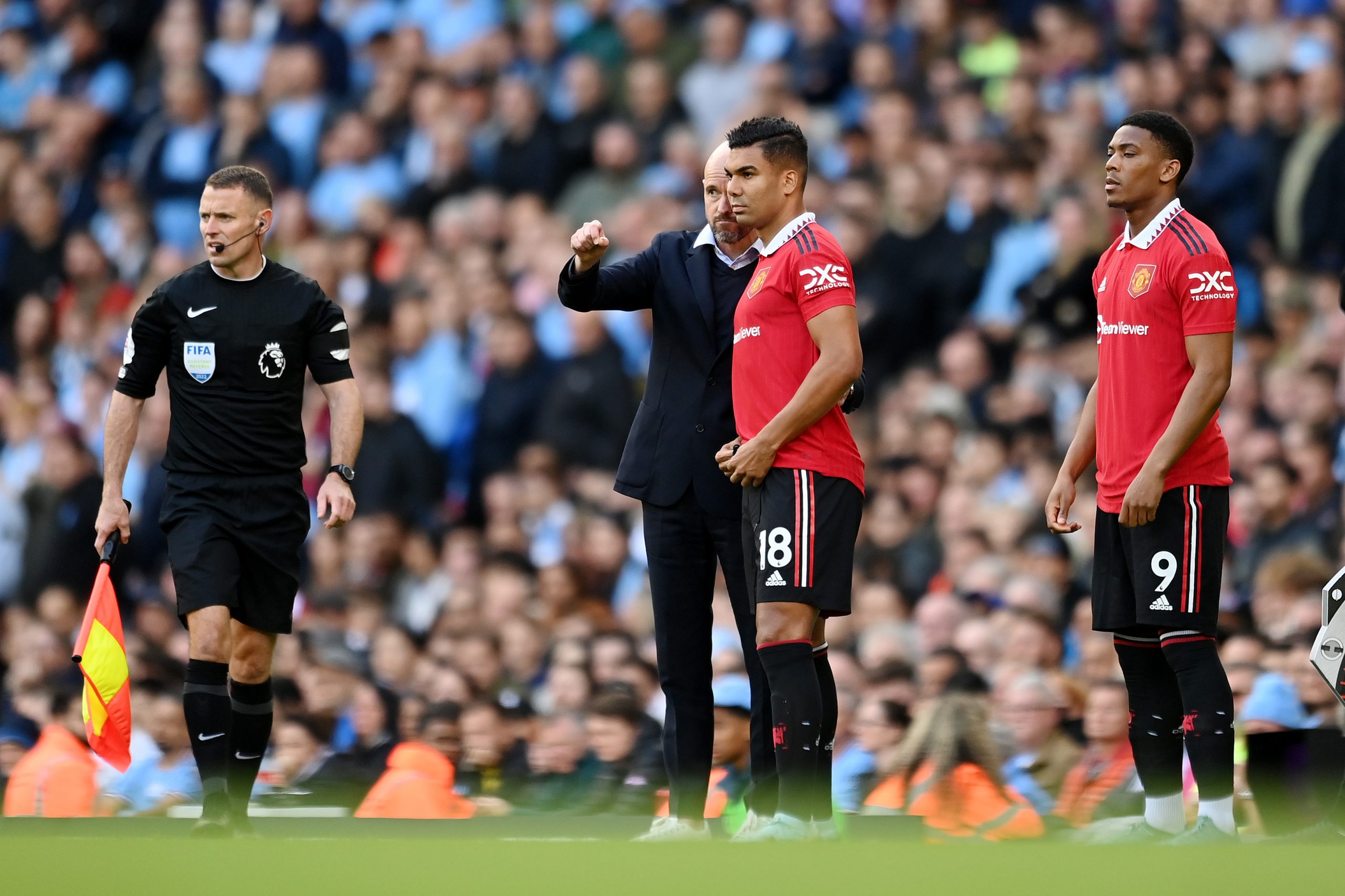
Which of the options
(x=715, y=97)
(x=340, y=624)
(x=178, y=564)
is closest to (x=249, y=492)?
(x=178, y=564)

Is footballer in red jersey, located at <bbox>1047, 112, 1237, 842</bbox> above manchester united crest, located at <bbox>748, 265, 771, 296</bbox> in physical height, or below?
below

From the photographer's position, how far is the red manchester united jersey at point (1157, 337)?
18.1 feet

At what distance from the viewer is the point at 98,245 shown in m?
13.5

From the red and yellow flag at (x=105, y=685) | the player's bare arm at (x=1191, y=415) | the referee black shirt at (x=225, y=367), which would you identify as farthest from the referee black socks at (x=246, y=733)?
the player's bare arm at (x=1191, y=415)

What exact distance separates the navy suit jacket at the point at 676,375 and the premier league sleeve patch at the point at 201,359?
1254 millimetres

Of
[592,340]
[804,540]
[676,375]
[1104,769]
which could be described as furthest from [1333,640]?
[592,340]

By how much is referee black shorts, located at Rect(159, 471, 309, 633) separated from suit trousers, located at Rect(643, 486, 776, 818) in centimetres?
131

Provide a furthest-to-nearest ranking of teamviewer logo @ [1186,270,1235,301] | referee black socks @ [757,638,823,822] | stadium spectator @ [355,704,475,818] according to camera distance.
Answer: stadium spectator @ [355,704,475,818], teamviewer logo @ [1186,270,1235,301], referee black socks @ [757,638,823,822]

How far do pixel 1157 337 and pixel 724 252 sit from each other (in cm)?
145

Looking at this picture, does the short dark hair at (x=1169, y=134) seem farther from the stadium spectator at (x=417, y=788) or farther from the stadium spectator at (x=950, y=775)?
the stadium spectator at (x=417, y=788)

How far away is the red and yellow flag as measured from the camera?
244 inches

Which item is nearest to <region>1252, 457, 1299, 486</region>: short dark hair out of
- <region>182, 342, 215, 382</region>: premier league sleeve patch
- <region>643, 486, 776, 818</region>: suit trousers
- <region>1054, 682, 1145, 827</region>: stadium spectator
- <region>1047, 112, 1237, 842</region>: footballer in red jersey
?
<region>1054, 682, 1145, 827</region>: stadium spectator

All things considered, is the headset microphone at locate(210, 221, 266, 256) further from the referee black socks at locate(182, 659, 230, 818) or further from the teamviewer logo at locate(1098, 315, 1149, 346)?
the teamviewer logo at locate(1098, 315, 1149, 346)

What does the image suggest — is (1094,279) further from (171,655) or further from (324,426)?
(324,426)
